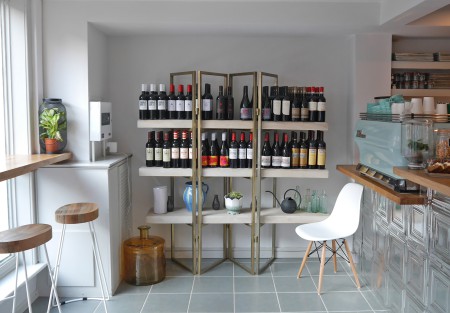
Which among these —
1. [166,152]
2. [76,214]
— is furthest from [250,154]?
[76,214]

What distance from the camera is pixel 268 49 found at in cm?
409

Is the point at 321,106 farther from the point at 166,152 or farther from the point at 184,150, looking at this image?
the point at 166,152

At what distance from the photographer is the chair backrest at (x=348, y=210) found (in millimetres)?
3502

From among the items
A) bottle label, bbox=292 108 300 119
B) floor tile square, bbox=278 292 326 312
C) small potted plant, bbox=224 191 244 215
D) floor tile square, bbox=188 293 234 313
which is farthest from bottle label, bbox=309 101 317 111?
floor tile square, bbox=188 293 234 313

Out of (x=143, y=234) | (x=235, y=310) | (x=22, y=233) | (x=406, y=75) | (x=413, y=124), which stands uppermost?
(x=406, y=75)

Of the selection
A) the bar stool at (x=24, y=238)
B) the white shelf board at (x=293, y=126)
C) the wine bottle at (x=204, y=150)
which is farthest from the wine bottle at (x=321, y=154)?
the bar stool at (x=24, y=238)

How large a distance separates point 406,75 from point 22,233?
10.9 feet

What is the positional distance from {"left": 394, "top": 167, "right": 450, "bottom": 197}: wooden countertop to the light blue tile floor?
1.14 m

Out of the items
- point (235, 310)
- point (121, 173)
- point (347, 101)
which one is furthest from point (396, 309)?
point (121, 173)

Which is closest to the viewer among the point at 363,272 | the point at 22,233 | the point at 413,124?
the point at 22,233

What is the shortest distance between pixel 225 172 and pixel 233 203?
0.28m

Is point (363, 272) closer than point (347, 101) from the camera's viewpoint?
Yes

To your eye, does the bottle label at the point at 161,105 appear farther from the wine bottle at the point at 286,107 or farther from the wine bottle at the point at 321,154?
the wine bottle at the point at 321,154

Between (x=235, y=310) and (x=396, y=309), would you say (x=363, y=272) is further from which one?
(x=235, y=310)
